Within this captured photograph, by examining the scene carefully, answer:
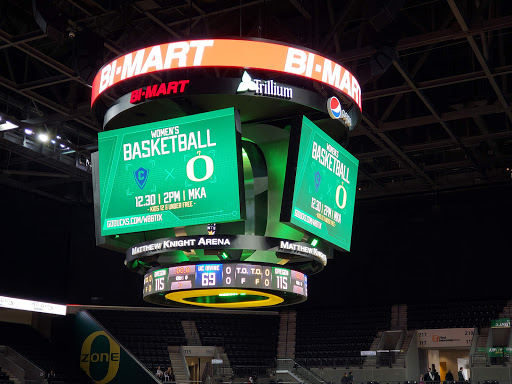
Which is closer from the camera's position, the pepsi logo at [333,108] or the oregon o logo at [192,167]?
the oregon o logo at [192,167]

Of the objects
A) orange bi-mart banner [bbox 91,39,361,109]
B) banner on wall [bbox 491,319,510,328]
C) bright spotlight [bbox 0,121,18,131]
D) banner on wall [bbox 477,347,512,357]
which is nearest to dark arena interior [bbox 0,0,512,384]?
orange bi-mart banner [bbox 91,39,361,109]

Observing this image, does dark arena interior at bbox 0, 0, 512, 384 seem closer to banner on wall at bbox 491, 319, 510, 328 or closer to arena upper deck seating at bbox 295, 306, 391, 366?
arena upper deck seating at bbox 295, 306, 391, 366

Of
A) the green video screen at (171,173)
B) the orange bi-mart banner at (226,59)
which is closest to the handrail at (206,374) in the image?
the green video screen at (171,173)

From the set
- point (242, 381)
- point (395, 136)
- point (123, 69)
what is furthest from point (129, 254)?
point (395, 136)

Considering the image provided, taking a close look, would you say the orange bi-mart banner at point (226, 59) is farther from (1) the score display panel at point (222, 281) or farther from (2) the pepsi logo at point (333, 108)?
(1) the score display panel at point (222, 281)

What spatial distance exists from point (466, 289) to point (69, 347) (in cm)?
1763

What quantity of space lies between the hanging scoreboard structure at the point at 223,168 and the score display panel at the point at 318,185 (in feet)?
0.07

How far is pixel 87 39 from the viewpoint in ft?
54.4

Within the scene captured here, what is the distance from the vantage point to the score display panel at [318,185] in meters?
13.7

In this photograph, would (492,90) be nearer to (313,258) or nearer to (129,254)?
(313,258)

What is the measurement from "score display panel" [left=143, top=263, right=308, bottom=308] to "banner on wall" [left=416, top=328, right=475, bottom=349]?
15706mm

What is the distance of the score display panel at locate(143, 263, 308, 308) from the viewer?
1410 cm

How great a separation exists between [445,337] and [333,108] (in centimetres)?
1787

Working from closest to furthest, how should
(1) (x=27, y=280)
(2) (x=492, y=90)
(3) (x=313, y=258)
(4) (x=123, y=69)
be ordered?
(4) (x=123, y=69) < (3) (x=313, y=258) < (2) (x=492, y=90) < (1) (x=27, y=280)
